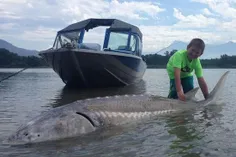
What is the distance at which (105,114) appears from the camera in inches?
191

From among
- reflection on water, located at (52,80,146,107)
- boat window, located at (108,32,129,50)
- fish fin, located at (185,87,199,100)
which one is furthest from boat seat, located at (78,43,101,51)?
fish fin, located at (185,87,199,100)

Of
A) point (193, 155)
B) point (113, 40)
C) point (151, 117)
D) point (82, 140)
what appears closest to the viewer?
point (193, 155)

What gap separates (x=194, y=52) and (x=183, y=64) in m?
0.41

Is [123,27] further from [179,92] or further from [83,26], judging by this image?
[179,92]

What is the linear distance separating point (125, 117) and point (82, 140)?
1.05 meters

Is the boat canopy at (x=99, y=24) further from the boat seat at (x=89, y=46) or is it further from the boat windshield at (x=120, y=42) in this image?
the boat seat at (x=89, y=46)

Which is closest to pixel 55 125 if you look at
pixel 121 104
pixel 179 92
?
pixel 121 104

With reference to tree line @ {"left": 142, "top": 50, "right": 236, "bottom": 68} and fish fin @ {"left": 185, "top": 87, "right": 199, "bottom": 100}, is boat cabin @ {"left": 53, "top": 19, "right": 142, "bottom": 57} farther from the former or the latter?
tree line @ {"left": 142, "top": 50, "right": 236, "bottom": 68}

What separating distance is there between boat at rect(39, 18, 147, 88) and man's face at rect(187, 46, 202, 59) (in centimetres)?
652

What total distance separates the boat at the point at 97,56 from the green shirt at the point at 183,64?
6.03 m

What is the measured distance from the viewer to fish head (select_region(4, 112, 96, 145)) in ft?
13.4

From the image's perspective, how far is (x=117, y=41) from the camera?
14203 mm

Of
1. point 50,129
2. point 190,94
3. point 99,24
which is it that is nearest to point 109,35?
point 99,24

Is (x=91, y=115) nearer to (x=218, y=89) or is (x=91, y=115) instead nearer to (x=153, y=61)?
(x=218, y=89)
